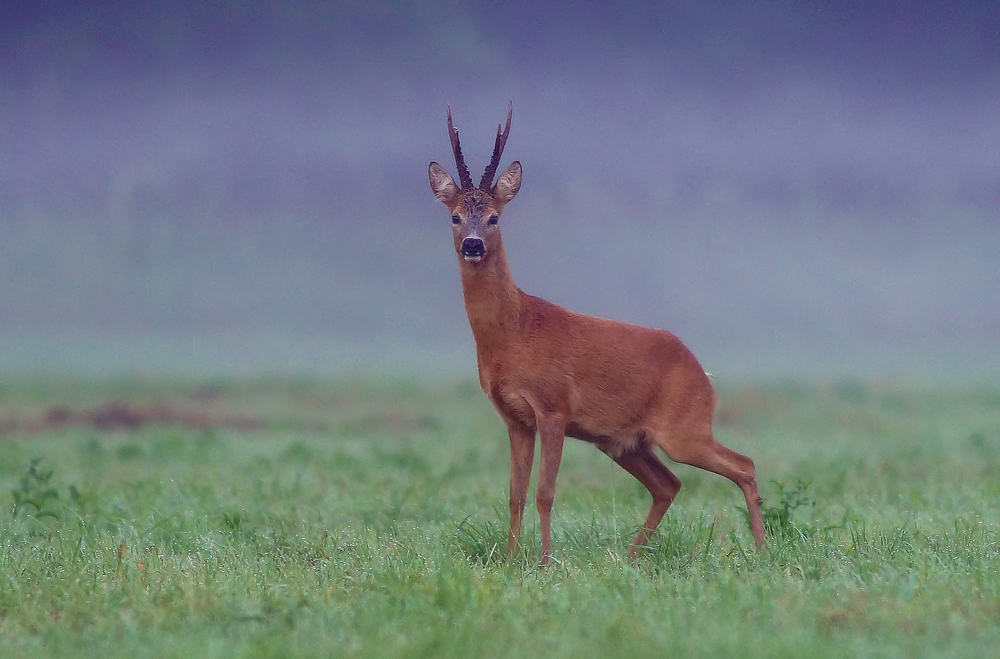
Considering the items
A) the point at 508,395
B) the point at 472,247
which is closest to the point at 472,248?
the point at 472,247

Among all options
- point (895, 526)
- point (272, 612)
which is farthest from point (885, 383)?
point (272, 612)

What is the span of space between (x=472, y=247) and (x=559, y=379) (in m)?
0.98

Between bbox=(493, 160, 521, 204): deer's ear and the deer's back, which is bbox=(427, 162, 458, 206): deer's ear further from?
the deer's back

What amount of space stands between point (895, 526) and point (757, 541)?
132cm

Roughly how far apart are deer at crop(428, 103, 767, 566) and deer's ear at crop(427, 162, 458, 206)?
0.04ft

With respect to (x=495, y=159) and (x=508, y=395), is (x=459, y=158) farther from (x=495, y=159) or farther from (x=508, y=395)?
(x=508, y=395)

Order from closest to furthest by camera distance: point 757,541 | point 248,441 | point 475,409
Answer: point 757,541 < point 248,441 < point 475,409

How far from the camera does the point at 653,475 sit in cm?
824

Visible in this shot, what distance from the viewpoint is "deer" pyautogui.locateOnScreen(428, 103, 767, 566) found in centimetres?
773

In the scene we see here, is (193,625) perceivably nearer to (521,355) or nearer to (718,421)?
(521,355)

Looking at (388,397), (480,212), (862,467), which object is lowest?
(388,397)

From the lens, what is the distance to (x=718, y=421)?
76.3ft

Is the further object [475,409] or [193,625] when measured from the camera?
[475,409]

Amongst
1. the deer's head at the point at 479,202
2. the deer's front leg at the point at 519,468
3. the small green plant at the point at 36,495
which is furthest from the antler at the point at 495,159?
the small green plant at the point at 36,495
